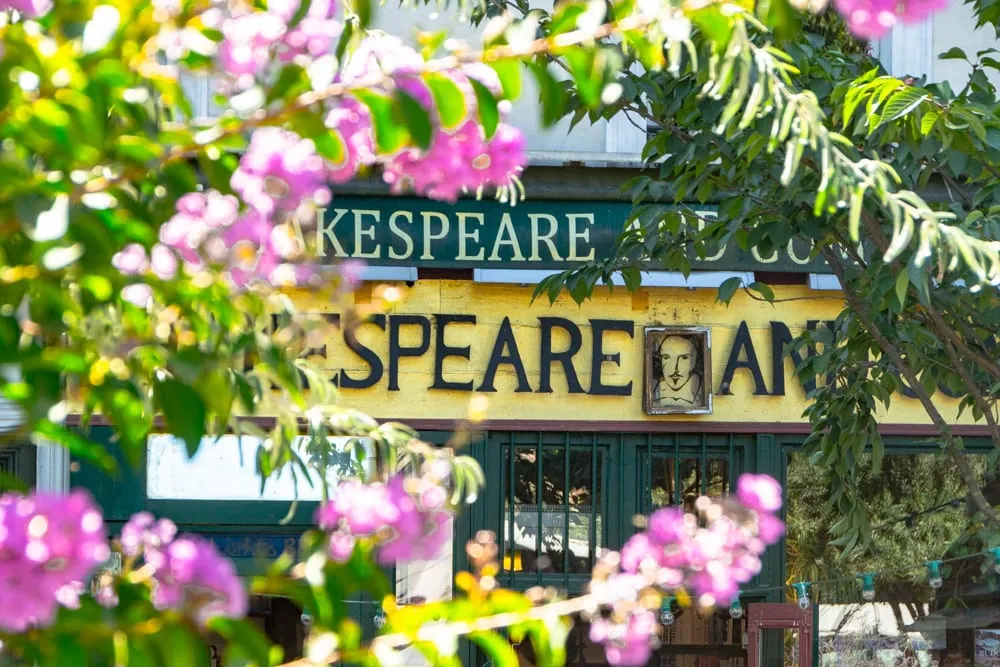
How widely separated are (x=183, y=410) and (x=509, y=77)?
1.76 ft

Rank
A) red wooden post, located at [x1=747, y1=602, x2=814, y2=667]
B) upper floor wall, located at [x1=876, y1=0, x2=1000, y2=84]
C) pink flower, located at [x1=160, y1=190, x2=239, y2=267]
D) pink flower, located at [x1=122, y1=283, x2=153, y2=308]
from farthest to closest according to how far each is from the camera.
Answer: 1. upper floor wall, located at [x1=876, y1=0, x2=1000, y2=84]
2. red wooden post, located at [x1=747, y1=602, x2=814, y2=667]
3. pink flower, located at [x1=122, y1=283, x2=153, y2=308]
4. pink flower, located at [x1=160, y1=190, x2=239, y2=267]

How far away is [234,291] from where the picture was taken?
5.48 ft

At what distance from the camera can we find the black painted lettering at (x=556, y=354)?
323 inches

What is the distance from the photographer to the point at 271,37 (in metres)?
1.58

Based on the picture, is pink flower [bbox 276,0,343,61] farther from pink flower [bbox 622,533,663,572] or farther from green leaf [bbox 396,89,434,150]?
pink flower [bbox 622,533,663,572]

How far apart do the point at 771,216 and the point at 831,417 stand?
1175 mm

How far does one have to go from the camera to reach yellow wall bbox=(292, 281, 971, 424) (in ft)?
26.9

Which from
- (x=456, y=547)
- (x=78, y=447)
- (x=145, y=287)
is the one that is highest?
(x=145, y=287)

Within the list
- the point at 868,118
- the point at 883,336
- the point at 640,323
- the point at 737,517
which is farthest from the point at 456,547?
the point at 737,517

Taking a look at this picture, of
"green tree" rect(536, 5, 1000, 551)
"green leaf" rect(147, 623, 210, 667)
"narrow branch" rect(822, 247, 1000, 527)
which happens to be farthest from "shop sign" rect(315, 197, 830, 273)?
"green leaf" rect(147, 623, 210, 667)

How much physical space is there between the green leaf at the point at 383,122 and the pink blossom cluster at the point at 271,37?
0.15m

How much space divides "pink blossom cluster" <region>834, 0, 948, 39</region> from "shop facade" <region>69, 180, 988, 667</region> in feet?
20.9

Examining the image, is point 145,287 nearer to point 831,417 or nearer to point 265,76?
point 265,76

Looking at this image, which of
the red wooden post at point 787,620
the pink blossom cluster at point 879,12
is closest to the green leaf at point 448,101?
the pink blossom cluster at point 879,12
